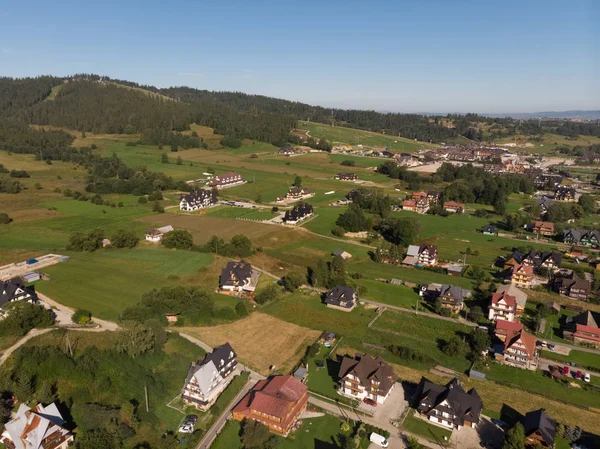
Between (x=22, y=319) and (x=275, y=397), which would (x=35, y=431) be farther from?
(x=275, y=397)

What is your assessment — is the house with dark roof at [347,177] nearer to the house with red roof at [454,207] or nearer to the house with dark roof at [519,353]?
the house with red roof at [454,207]

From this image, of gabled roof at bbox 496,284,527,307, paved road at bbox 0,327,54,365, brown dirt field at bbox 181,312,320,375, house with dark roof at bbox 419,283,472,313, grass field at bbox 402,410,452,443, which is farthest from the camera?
gabled roof at bbox 496,284,527,307

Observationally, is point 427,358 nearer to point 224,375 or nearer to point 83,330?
point 224,375

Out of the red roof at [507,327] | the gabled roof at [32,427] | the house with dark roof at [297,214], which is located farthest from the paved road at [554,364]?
the house with dark roof at [297,214]

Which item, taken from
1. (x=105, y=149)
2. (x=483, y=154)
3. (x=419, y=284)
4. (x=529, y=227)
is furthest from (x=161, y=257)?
(x=483, y=154)

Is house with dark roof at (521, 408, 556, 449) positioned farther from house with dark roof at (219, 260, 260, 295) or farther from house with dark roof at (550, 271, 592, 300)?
house with dark roof at (219, 260, 260, 295)

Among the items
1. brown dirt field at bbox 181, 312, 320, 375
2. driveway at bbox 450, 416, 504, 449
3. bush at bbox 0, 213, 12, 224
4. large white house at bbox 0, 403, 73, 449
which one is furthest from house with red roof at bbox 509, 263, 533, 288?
bush at bbox 0, 213, 12, 224

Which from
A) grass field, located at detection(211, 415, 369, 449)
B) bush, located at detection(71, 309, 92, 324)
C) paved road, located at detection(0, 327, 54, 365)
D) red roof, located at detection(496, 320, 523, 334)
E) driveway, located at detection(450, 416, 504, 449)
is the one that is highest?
bush, located at detection(71, 309, 92, 324)
